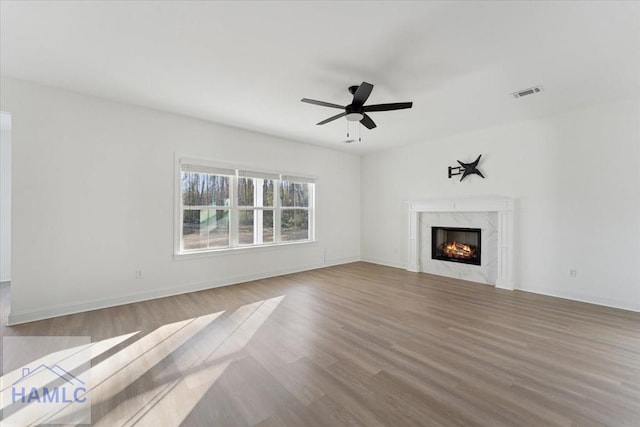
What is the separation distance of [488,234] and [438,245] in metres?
1.03

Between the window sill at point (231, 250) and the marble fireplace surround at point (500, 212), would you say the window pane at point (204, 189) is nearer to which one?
the window sill at point (231, 250)

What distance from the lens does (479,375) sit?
2150mm

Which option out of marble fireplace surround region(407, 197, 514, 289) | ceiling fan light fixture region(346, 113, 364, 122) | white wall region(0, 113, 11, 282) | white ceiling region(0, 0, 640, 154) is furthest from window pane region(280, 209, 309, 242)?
white wall region(0, 113, 11, 282)

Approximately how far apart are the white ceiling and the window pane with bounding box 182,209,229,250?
5.58ft

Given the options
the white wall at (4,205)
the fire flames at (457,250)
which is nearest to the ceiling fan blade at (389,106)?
the fire flames at (457,250)

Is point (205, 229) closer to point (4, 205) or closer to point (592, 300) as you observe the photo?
point (4, 205)

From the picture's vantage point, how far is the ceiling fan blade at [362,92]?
105 inches

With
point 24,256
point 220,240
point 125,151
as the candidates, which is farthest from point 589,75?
point 24,256

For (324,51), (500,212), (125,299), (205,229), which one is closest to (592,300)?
(500,212)

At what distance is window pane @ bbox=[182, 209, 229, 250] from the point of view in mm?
4449

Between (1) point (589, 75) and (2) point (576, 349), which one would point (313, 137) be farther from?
(2) point (576, 349)

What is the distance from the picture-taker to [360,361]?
2354 mm

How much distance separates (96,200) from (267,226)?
107 inches

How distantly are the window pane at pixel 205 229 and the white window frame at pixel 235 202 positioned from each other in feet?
0.24
